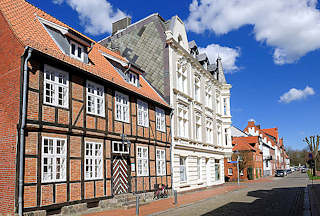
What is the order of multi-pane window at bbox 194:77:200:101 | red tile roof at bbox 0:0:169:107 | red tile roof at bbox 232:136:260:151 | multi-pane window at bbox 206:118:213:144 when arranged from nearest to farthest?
red tile roof at bbox 0:0:169:107
multi-pane window at bbox 194:77:200:101
multi-pane window at bbox 206:118:213:144
red tile roof at bbox 232:136:260:151

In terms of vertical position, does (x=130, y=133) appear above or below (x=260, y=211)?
above

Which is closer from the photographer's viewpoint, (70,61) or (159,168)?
(70,61)

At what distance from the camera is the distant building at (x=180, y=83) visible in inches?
943

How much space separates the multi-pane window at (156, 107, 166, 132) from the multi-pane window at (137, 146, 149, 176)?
107 inches

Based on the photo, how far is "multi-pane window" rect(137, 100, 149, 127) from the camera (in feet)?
63.0

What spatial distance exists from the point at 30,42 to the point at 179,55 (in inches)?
615

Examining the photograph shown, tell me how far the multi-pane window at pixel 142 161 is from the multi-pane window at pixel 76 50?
6685 mm

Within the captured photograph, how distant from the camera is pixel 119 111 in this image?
56.3ft

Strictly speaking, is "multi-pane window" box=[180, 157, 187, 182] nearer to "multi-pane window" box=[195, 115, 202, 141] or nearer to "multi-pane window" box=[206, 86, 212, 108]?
"multi-pane window" box=[195, 115, 202, 141]

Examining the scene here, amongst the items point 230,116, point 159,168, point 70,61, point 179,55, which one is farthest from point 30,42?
point 230,116

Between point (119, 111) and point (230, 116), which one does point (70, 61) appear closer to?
point (119, 111)

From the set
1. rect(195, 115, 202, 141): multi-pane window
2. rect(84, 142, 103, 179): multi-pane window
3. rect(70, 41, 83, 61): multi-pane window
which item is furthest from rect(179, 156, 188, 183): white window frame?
rect(70, 41, 83, 61): multi-pane window

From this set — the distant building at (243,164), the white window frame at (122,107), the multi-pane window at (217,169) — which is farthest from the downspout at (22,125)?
the distant building at (243,164)

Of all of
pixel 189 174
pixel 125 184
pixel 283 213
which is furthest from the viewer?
pixel 189 174
